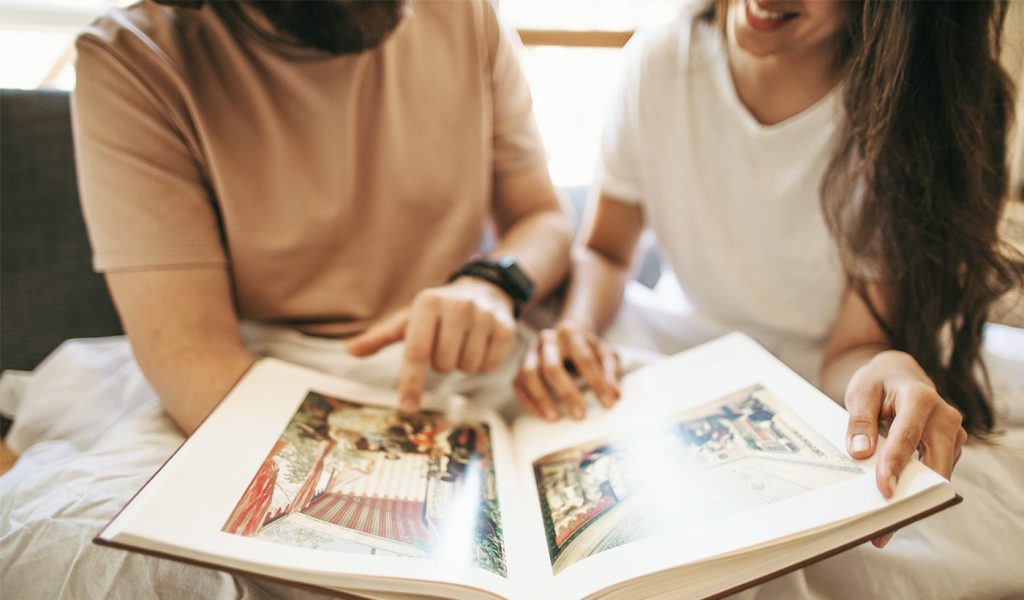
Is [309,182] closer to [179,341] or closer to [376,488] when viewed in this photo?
[179,341]

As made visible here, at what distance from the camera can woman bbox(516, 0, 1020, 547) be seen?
695mm

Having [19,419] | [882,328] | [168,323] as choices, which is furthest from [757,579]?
[19,419]

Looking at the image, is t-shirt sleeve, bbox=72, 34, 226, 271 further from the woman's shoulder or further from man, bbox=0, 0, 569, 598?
the woman's shoulder

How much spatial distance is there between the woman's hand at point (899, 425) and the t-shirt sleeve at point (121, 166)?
67 cm

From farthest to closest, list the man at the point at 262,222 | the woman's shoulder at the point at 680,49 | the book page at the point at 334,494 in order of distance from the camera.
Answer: the woman's shoulder at the point at 680,49 < the man at the point at 262,222 < the book page at the point at 334,494

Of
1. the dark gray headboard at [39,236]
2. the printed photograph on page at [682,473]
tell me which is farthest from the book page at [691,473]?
the dark gray headboard at [39,236]

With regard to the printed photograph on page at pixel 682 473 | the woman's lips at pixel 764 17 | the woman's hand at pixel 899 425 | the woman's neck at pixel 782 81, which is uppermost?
the woman's lips at pixel 764 17

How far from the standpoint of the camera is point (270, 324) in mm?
858

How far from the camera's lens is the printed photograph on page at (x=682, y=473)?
1.59 feet

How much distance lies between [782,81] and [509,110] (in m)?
0.37

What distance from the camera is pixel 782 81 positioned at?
0.83m

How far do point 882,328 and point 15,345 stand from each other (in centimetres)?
121

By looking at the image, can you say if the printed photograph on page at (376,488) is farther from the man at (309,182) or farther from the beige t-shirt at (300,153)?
the beige t-shirt at (300,153)

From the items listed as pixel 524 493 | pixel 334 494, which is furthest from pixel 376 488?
pixel 524 493
